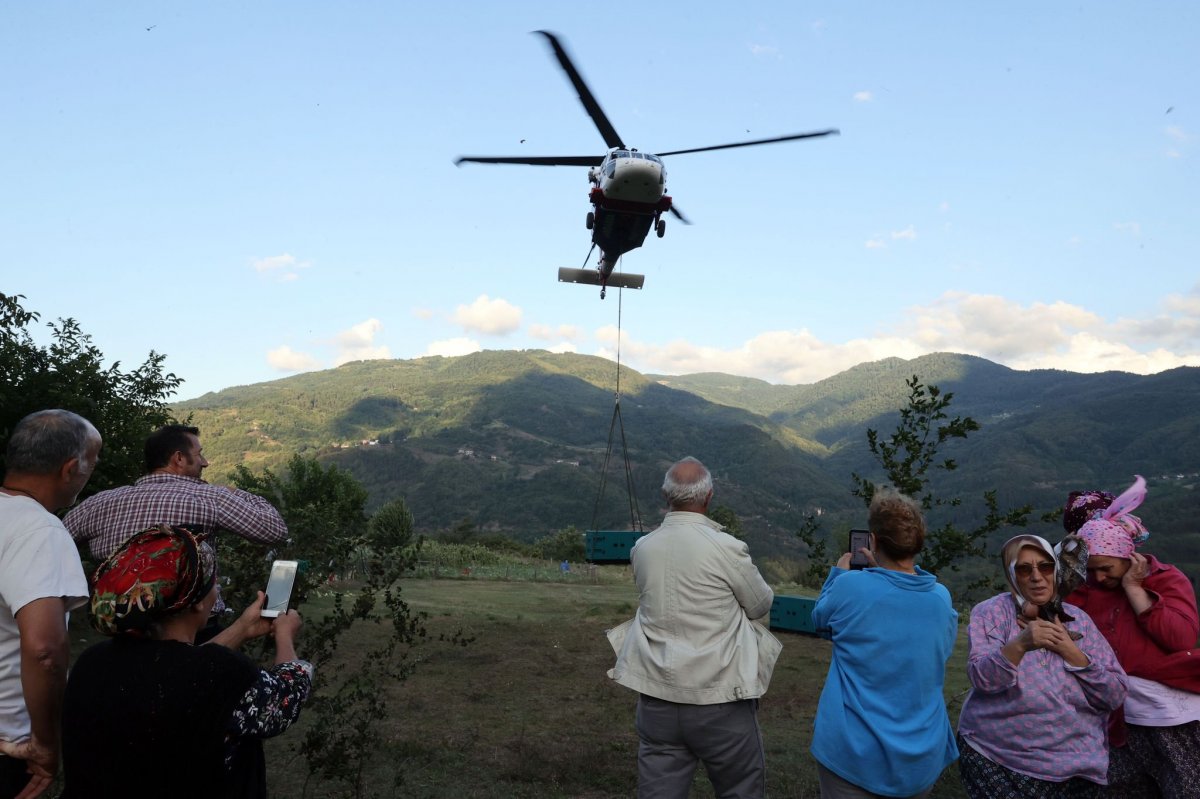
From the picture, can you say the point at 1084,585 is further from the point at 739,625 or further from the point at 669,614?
the point at 669,614

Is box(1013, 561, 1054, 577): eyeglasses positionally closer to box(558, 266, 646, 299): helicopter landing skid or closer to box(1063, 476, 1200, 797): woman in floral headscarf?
box(1063, 476, 1200, 797): woman in floral headscarf

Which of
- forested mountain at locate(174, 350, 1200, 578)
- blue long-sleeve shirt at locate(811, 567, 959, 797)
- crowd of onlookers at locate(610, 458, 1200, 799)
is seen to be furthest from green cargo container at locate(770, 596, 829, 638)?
forested mountain at locate(174, 350, 1200, 578)

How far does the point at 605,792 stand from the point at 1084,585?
4.07 metres

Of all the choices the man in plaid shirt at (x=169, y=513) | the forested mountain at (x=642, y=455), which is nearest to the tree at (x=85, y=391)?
the man in plaid shirt at (x=169, y=513)

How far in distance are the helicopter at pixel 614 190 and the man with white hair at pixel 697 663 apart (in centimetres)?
673

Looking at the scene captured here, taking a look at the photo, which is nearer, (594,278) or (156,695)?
(156,695)

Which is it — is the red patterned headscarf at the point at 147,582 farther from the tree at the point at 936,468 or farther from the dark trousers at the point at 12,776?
the tree at the point at 936,468

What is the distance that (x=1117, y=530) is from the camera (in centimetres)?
330

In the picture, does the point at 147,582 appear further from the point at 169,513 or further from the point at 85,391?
the point at 85,391

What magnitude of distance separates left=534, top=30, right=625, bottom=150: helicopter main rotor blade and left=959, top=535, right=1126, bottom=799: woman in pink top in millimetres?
8264

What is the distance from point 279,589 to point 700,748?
6.72ft

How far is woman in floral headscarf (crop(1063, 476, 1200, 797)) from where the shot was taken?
3201 mm

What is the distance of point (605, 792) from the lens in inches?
239

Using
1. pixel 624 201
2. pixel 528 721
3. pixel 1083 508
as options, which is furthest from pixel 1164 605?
pixel 624 201
